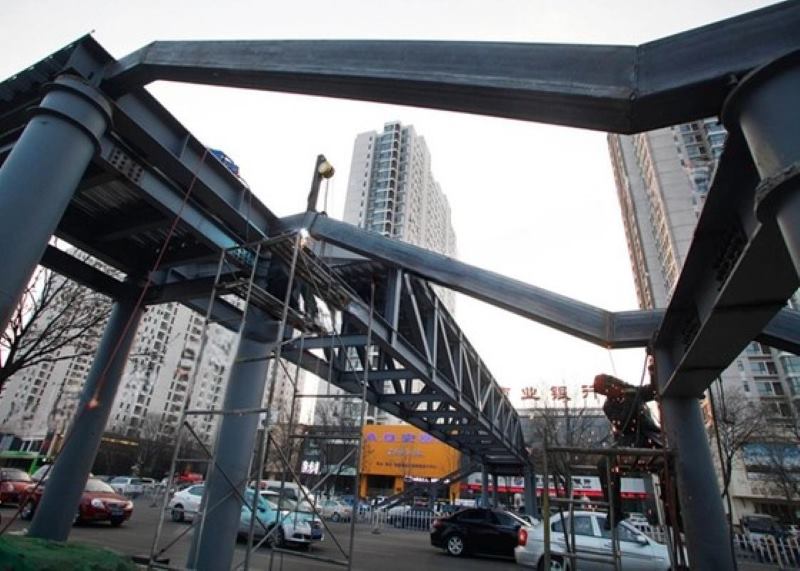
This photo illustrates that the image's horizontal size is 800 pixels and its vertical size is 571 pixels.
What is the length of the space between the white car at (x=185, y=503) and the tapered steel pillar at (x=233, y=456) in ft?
38.6

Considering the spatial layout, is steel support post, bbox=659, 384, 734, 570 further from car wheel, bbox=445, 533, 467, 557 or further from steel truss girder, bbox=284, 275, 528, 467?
car wheel, bbox=445, 533, 467, 557

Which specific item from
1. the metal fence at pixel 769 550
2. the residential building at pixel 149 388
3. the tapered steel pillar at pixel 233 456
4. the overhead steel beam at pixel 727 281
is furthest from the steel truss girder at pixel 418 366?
the residential building at pixel 149 388

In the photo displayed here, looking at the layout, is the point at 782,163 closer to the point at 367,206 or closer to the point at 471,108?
the point at 471,108

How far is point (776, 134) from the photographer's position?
7.84ft

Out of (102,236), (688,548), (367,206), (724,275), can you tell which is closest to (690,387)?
(688,548)

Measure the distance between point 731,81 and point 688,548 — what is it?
567cm

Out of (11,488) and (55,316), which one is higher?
(55,316)

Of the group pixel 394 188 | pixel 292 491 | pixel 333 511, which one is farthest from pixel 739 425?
pixel 394 188

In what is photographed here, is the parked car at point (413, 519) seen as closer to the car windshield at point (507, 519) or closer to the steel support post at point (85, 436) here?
the car windshield at point (507, 519)

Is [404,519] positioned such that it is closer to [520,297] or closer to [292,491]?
[292,491]

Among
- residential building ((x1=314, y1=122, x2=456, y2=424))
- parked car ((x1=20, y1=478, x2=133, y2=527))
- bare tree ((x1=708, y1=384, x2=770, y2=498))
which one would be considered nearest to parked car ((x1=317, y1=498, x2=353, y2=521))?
parked car ((x1=20, y1=478, x2=133, y2=527))

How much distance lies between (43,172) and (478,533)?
15475 mm

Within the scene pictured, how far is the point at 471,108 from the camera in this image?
149 inches

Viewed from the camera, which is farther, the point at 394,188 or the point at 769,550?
the point at 394,188
